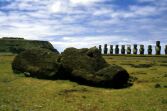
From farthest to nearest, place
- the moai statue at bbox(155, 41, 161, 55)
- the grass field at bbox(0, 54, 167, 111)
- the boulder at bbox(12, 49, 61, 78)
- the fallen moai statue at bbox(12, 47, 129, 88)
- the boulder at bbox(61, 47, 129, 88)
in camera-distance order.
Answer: the moai statue at bbox(155, 41, 161, 55), the boulder at bbox(12, 49, 61, 78), the fallen moai statue at bbox(12, 47, 129, 88), the boulder at bbox(61, 47, 129, 88), the grass field at bbox(0, 54, 167, 111)

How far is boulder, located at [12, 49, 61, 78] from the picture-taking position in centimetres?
2442

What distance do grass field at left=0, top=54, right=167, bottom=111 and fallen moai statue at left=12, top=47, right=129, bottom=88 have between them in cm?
59

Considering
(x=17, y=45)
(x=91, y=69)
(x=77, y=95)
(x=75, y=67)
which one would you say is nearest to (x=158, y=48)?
(x=17, y=45)

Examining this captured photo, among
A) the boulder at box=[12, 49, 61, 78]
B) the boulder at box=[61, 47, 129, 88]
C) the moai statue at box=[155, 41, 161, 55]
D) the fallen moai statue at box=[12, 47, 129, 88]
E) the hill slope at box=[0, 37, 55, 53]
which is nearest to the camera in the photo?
the boulder at box=[61, 47, 129, 88]

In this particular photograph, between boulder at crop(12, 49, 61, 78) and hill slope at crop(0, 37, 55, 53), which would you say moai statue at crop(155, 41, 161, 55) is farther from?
boulder at crop(12, 49, 61, 78)

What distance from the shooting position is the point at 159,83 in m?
22.7

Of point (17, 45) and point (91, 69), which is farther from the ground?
point (91, 69)

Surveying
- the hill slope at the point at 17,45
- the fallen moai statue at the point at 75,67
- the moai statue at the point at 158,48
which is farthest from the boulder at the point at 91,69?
the hill slope at the point at 17,45

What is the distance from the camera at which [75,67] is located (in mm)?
23625

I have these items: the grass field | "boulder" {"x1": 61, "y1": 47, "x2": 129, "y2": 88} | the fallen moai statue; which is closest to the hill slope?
the fallen moai statue

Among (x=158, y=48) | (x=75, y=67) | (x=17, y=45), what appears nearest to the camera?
(x=75, y=67)

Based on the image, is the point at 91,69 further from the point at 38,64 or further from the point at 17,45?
the point at 17,45

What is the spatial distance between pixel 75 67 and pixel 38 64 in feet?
8.94

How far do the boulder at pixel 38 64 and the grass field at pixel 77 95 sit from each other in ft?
2.24
